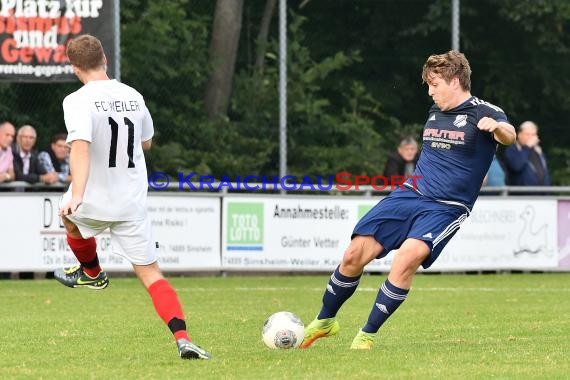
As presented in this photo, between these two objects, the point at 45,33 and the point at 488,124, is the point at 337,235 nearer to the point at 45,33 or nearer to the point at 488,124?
the point at 45,33

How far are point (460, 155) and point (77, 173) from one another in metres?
2.57

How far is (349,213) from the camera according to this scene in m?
18.7

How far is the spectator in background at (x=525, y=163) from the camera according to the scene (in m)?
19.9

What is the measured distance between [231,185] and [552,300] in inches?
225

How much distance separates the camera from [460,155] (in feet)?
29.8

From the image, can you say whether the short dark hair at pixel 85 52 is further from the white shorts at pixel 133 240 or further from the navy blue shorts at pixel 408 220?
the navy blue shorts at pixel 408 220

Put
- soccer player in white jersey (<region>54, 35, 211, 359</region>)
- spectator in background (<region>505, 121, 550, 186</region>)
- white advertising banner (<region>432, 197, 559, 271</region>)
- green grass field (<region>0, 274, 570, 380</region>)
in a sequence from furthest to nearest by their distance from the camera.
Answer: spectator in background (<region>505, 121, 550, 186</region>)
white advertising banner (<region>432, 197, 559, 271</region>)
soccer player in white jersey (<region>54, 35, 211, 359</region>)
green grass field (<region>0, 274, 570, 380</region>)

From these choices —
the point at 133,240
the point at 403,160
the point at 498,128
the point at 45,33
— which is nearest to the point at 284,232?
the point at 403,160

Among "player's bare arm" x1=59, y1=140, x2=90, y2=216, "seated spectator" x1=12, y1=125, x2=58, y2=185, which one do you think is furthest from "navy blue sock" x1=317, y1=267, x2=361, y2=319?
"seated spectator" x1=12, y1=125, x2=58, y2=185

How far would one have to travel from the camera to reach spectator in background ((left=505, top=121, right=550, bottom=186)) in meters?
19.9

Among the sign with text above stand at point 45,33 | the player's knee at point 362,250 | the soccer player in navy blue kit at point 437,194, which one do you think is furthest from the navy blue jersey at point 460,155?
the sign with text above stand at point 45,33

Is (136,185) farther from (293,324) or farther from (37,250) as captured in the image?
(37,250)

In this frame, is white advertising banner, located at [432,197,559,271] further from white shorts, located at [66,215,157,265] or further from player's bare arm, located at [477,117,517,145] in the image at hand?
white shorts, located at [66,215,157,265]

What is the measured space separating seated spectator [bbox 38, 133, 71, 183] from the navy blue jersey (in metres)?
9.33
